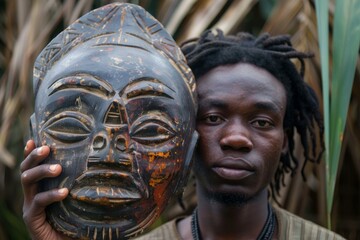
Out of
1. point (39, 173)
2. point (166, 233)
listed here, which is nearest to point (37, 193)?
point (39, 173)

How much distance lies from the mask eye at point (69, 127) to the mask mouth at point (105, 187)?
101 mm

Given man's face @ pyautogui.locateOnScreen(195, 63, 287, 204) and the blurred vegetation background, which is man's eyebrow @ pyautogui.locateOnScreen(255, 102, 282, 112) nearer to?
man's face @ pyautogui.locateOnScreen(195, 63, 287, 204)

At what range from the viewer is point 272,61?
2.83 meters

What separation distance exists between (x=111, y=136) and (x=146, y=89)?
156mm

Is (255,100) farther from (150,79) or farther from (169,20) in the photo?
(169,20)

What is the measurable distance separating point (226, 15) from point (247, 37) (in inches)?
22.9

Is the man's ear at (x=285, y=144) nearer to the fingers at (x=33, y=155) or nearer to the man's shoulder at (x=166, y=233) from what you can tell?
the man's shoulder at (x=166, y=233)

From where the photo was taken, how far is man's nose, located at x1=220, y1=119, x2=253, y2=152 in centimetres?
260

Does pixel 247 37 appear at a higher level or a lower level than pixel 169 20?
higher

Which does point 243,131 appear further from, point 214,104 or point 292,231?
point 292,231

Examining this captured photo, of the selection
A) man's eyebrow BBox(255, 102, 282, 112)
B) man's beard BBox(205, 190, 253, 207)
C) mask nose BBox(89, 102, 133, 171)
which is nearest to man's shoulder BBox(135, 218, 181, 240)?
man's beard BBox(205, 190, 253, 207)

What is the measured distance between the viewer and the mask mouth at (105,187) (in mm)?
2180

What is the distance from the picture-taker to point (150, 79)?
2240mm

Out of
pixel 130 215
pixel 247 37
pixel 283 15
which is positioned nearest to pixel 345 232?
pixel 283 15
